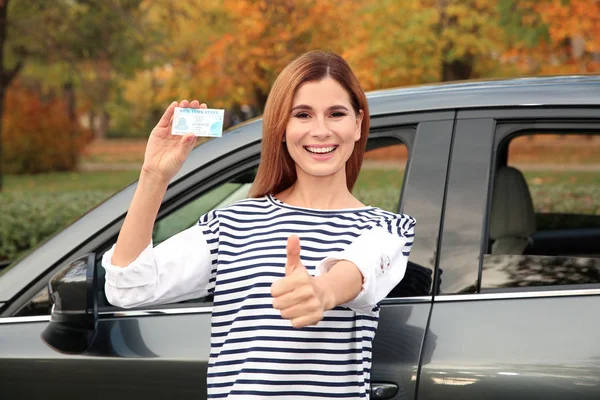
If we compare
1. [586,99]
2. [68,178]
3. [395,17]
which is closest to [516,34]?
[395,17]

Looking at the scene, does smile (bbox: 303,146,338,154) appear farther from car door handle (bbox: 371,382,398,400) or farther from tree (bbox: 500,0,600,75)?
tree (bbox: 500,0,600,75)

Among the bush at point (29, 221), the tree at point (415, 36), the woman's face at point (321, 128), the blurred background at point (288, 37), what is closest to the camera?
the woman's face at point (321, 128)

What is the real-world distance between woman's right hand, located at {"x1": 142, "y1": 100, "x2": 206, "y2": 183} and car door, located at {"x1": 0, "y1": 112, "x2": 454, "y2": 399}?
21.2 inches

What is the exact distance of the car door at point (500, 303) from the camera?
192 centimetres

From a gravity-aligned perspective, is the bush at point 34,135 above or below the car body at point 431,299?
above

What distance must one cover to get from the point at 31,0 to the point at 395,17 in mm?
5366

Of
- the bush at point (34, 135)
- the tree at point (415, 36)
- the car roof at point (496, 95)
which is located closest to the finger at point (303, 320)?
the car roof at point (496, 95)

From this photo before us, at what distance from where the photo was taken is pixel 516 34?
11.3m

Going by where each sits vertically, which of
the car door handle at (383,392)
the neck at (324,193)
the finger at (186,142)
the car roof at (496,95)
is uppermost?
the car roof at (496,95)

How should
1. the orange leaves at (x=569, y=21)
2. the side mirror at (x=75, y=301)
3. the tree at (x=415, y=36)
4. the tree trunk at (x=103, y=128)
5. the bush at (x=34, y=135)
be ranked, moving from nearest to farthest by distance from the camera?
the side mirror at (x=75, y=301) < the orange leaves at (x=569, y=21) < the tree at (x=415, y=36) < the bush at (x=34, y=135) < the tree trunk at (x=103, y=128)

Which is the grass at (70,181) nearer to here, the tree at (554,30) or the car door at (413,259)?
the tree at (554,30)

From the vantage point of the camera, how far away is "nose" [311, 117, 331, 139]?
1.76m

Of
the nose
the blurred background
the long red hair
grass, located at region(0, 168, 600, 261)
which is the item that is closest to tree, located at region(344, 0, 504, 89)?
the blurred background

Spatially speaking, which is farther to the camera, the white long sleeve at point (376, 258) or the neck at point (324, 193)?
the neck at point (324, 193)
